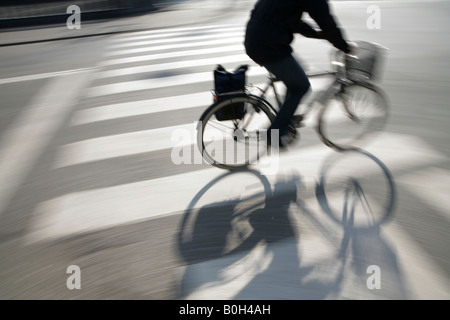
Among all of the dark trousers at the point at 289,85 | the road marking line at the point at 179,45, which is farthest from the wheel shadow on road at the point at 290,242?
the road marking line at the point at 179,45

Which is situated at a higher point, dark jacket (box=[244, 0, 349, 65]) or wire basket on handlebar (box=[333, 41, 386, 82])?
dark jacket (box=[244, 0, 349, 65])

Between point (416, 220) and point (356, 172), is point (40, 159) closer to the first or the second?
point (356, 172)

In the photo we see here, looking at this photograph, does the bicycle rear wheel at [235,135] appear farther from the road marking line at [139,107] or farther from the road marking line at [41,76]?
the road marking line at [41,76]

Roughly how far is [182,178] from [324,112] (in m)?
1.78

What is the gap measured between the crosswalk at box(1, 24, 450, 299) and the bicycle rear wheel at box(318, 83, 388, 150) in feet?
0.58

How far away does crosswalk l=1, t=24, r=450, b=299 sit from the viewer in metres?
2.55

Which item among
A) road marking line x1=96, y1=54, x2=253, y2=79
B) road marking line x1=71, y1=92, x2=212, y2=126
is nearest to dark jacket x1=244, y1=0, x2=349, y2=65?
road marking line x1=71, y1=92, x2=212, y2=126

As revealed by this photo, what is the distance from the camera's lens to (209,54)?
8.24 metres

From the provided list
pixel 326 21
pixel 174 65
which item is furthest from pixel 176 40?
pixel 326 21

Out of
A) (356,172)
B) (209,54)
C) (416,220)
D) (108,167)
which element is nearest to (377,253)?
(416,220)

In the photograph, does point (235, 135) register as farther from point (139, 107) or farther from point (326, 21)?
point (139, 107)

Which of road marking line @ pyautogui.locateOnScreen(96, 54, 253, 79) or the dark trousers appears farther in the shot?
road marking line @ pyautogui.locateOnScreen(96, 54, 253, 79)

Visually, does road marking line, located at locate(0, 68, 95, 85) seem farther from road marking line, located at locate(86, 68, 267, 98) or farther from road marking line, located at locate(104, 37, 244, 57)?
road marking line, located at locate(86, 68, 267, 98)

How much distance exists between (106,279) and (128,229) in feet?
1.79
